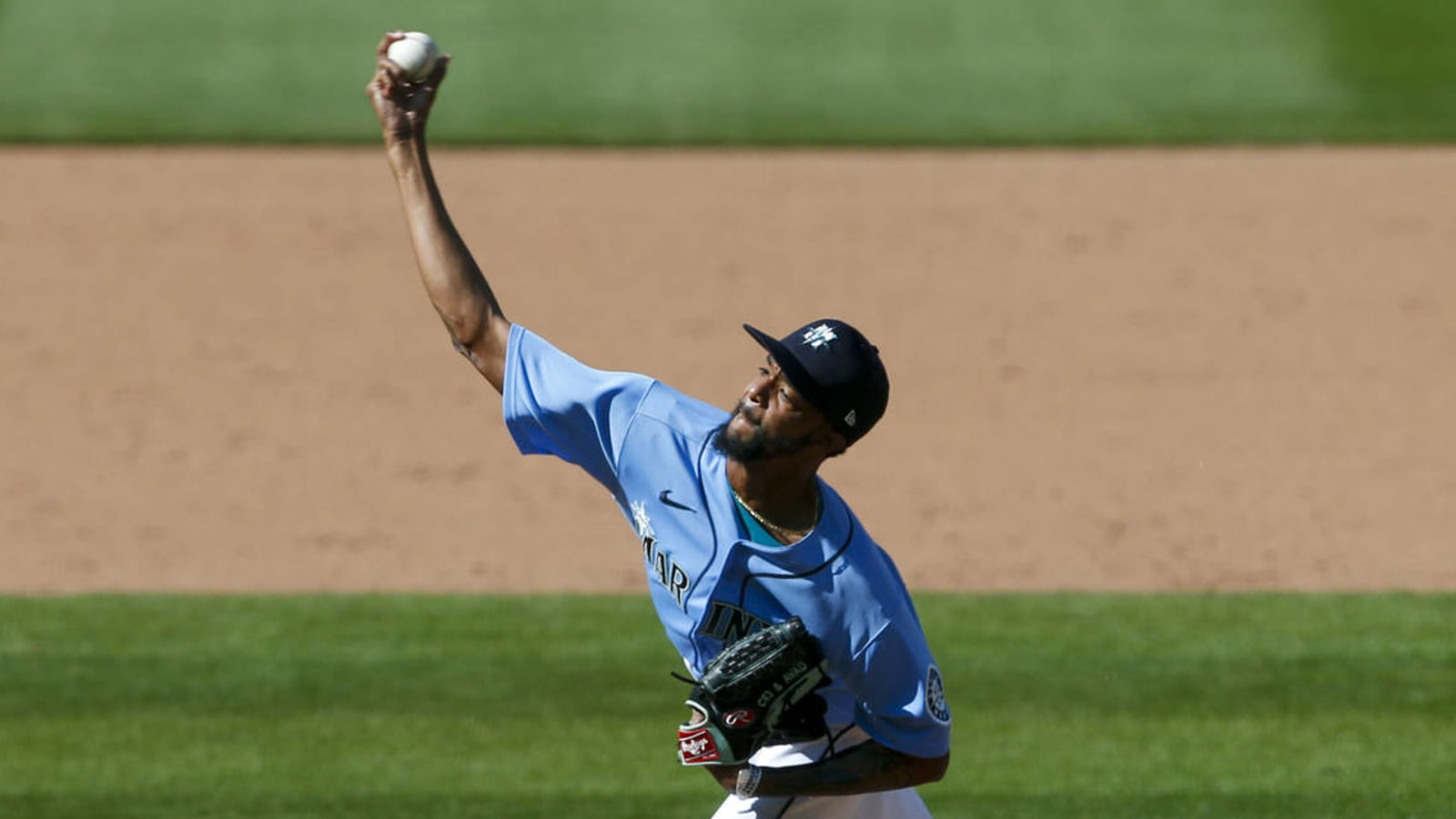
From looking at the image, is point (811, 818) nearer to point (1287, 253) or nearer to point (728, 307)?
point (728, 307)

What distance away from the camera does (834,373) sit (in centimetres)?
443

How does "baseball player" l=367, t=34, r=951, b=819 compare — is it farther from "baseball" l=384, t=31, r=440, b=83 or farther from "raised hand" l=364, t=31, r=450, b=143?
"baseball" l=384, t=31, r=440, b=83

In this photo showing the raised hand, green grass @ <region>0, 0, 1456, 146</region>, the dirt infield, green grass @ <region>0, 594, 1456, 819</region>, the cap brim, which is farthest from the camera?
green grass @ <region>0, 0, 1456, 146</region>

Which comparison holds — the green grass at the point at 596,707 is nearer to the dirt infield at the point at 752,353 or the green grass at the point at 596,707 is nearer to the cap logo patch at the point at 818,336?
the dirt infield at the point at 752,353

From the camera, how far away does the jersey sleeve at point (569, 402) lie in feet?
15.5

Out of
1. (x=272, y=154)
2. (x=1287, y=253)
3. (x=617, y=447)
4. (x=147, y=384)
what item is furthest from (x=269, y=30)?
(x=617, y=447)

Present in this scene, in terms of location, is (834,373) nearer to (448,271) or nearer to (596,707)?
(448,271)

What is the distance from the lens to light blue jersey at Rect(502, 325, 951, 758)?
437 centimetres

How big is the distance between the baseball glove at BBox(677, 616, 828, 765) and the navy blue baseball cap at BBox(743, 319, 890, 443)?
0.46m

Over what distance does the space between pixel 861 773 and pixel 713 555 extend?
0.56 metres

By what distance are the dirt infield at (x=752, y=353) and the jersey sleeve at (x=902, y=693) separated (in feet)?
18.6

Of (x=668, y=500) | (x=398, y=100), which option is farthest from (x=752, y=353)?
(x=668, y=500)

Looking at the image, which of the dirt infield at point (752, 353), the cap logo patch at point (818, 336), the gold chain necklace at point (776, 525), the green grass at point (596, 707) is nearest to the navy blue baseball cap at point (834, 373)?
the cap logo patch at point (818, 336)

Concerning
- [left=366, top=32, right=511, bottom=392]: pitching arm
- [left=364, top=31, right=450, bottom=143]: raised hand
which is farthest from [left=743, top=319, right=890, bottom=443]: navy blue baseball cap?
[left=364, top=31, right=450, bottom=143]: raised hand
